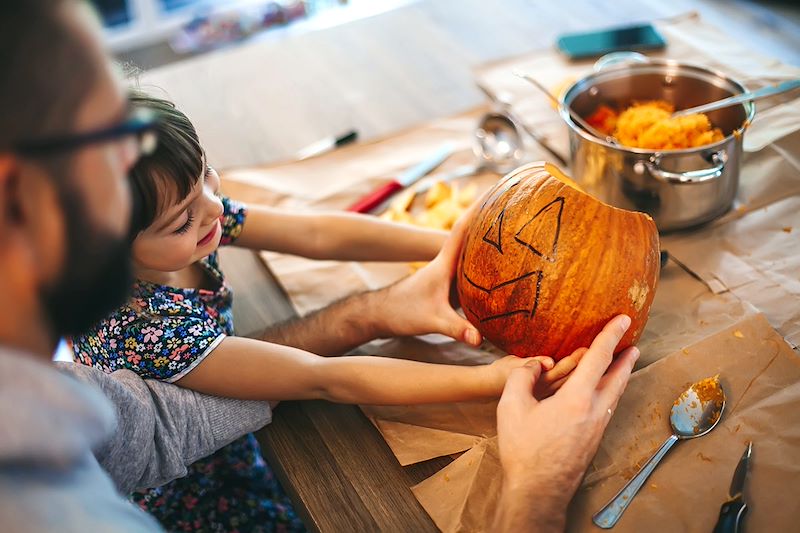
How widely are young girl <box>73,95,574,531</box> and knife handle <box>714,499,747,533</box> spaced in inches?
9.7

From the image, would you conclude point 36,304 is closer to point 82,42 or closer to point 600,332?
point 82,42

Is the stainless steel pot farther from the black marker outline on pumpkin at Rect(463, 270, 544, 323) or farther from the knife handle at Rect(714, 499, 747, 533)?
the knife handle at Rect(714, 499, 747, 533)

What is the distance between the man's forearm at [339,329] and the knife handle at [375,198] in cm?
30

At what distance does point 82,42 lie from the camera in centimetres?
52

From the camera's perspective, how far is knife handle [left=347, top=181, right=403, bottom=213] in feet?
4.79

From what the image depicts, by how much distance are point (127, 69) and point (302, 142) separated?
61 centimetres

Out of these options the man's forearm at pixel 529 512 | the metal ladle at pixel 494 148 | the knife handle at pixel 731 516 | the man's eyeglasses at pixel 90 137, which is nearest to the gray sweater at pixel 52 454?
the man's eyeglasses at pixel 90 137

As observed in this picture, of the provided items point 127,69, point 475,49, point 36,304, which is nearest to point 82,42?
point 36,304

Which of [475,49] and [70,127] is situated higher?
[70,127]

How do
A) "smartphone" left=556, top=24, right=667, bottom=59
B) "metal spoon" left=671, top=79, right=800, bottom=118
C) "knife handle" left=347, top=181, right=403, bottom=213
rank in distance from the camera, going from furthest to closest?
"smartphone" left=556, top=24, right=667, bottom=59 < "knife handle" left=347, top=181, right=403, bottom=213 < "metal spoon" left=671, top=79, right=800, bottom=118

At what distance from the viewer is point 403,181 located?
4.93 feet

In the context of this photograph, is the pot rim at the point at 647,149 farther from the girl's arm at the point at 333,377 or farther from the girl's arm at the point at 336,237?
the girl's arm at the point at 333,377

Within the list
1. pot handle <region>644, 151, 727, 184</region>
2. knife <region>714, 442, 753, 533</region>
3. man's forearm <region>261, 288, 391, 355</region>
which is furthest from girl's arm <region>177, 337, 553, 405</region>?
pot handle <region>644, 151, 727, 184</region>

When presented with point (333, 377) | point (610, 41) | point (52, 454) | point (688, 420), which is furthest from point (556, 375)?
point (610, 41)
